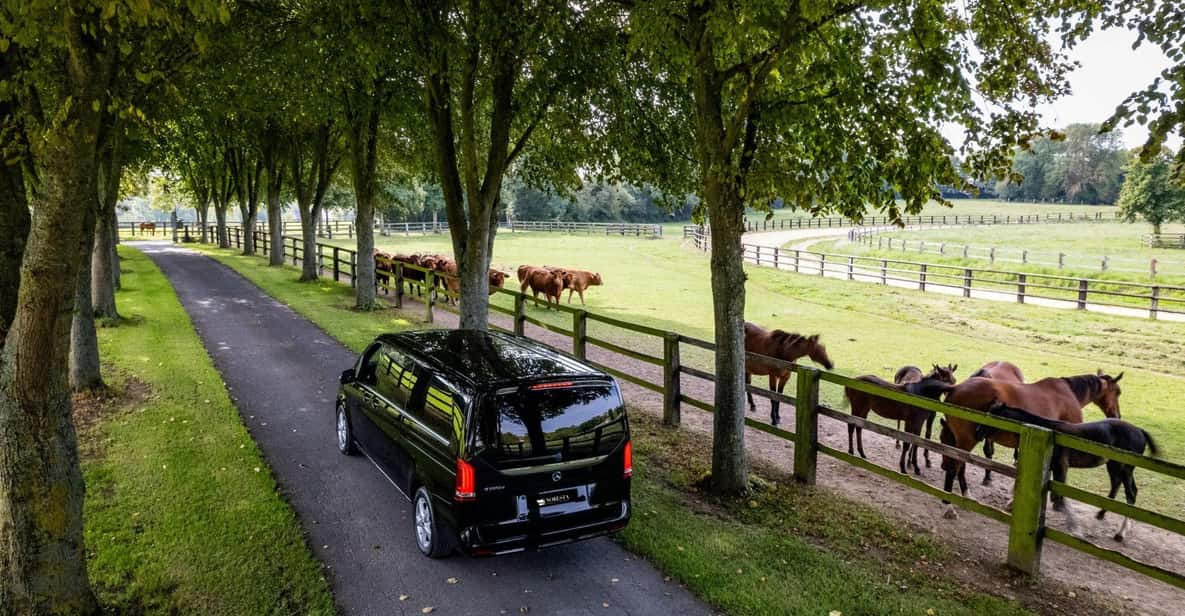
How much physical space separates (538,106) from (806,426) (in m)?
7.28

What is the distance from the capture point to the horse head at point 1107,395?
862cm

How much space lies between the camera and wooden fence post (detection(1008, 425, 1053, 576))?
219 inches

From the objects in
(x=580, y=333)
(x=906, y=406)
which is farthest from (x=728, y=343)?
(x=580, y=333)

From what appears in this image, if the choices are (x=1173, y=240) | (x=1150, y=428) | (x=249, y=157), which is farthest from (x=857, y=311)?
(x=1173, y=240)

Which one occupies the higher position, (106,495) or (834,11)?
(834,11)

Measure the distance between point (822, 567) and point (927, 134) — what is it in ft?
13.0

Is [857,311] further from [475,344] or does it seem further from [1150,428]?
[475,344]

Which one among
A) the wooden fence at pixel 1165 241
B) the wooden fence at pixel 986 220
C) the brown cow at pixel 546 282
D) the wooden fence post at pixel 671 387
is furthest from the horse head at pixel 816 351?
the wooden fence at pixel 986 220

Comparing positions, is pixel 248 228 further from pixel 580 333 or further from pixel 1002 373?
pixel 1002 373

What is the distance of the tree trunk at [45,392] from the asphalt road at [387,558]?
1882 millimetres

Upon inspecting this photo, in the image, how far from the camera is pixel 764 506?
717 cm

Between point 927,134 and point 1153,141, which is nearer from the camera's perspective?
point 1153,141

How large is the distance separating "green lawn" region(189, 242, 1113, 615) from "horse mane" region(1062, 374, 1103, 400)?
3612mm

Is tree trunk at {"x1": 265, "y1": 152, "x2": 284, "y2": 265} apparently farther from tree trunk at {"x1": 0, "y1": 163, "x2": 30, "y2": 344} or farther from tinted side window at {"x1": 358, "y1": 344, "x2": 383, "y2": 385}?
tree trunk at {"x1": 0, "y1": 163, "x2": 30, "y2": 344}
